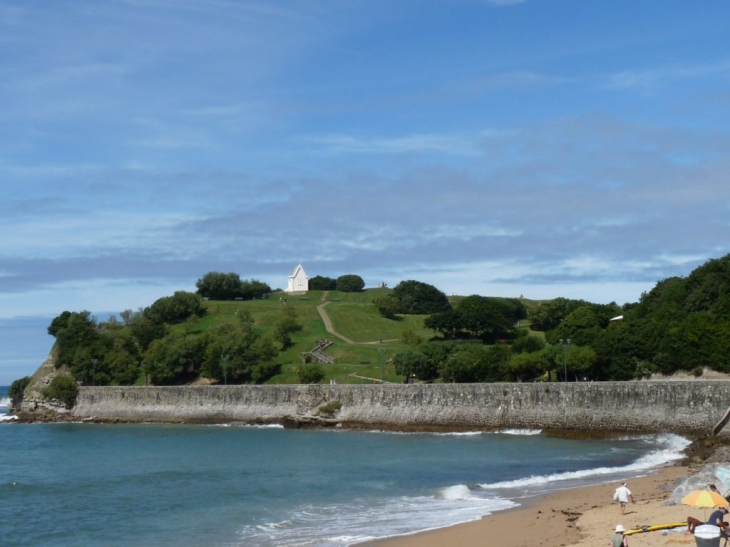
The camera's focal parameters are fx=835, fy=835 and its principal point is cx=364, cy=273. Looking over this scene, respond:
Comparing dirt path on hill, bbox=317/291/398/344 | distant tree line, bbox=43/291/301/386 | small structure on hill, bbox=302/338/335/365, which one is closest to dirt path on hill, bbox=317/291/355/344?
dirt path on hill, bbox=317/291/398/344

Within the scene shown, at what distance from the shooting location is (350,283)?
5659 inches

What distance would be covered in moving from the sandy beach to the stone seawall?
68.2 feet

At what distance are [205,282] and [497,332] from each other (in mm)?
55058

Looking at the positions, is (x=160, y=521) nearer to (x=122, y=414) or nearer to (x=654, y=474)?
(x=654, y=474)

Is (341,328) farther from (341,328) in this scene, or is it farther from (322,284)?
(322,284)

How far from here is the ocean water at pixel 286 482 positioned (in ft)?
73.3

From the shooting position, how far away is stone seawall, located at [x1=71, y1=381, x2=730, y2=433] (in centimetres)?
4384

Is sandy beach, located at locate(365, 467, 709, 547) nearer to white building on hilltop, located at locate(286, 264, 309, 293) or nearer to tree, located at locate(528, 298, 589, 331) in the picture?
tree, located at locate(528, 298, 589, 331)

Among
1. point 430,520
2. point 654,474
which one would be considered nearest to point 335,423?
point 654,474

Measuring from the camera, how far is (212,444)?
50000 mm

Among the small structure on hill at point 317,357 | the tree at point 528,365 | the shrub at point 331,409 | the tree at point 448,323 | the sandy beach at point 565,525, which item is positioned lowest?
the sandy beach at point 565,525

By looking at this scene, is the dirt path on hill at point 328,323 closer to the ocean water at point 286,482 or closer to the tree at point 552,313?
the tree at point 552,313

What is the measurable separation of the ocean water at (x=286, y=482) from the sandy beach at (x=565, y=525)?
1.08 m

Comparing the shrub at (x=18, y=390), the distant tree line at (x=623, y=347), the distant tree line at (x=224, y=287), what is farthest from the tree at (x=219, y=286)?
the distant tree line at (x=623, y=347)
